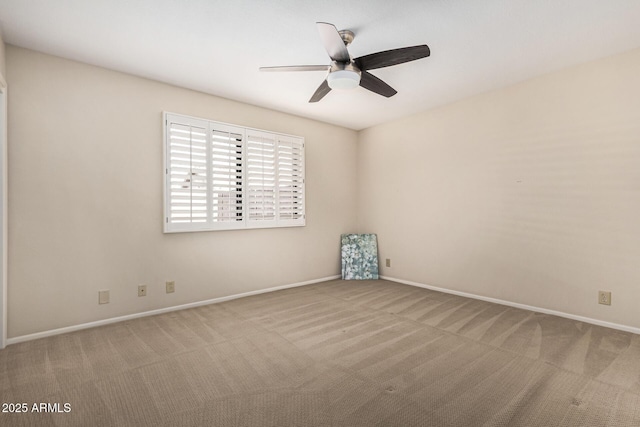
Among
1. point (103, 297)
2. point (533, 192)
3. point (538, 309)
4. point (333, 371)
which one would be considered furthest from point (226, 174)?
point (538, 309)

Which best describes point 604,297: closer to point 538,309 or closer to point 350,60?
point 538,309

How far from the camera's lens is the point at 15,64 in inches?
103

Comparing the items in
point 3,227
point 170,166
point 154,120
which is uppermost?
point 154,120

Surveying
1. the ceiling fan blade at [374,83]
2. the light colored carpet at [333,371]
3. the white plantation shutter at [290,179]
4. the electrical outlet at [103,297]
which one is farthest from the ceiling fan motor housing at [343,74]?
the electrical outlet at [103,297]

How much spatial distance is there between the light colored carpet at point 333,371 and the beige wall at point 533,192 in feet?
1.67

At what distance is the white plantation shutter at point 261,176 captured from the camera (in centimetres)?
402

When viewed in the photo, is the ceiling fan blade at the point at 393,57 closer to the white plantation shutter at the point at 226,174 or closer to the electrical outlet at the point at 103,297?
the white plantation shutter at the point at 226,174

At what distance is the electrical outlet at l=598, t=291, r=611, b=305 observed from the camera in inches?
113

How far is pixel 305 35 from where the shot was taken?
2.49 metres

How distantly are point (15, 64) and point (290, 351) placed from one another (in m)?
3.43

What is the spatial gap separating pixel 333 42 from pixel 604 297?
3.41 metres

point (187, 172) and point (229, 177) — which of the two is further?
point (229, 177)

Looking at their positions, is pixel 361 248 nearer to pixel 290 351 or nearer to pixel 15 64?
pixel 290 351

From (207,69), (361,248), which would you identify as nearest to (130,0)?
(207,69)
